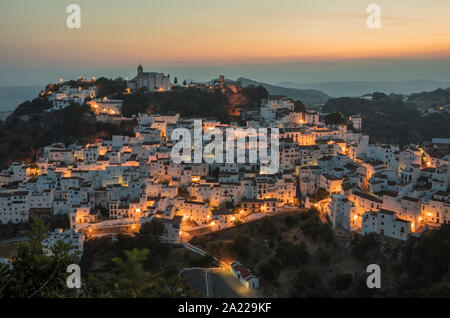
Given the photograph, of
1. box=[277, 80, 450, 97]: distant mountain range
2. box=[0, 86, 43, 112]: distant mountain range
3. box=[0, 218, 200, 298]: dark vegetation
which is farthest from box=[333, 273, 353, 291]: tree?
box=[277, 80, 450, 97]: distant mountain range

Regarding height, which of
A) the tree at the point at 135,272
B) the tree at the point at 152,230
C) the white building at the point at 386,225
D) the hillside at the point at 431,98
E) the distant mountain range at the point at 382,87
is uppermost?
the distant mountain range at the point at 382,87

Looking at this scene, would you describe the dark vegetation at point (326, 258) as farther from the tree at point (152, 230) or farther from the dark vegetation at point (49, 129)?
the dark vegetation at point (49, 129)

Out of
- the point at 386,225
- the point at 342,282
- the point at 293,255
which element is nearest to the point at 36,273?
the point at 342,282

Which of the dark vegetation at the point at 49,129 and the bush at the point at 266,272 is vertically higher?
the dark vegetation at the point at 49,129

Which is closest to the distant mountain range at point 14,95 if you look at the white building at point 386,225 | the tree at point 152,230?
the tree at point 152,230

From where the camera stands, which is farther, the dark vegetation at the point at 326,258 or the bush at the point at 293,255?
the bush at the point at 293,255

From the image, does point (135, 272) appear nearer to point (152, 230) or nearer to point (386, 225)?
point (152, 230)

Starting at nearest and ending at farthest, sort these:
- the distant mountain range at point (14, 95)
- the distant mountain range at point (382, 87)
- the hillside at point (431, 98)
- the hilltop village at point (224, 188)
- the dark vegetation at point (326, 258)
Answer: the dark vegetation at point (326, 258)
the hilltop village at point (224, 188)
the distant mountain range at point (14, 95)
the hillside at point (431, 98)
the distant mountain range at point (382, 87)
